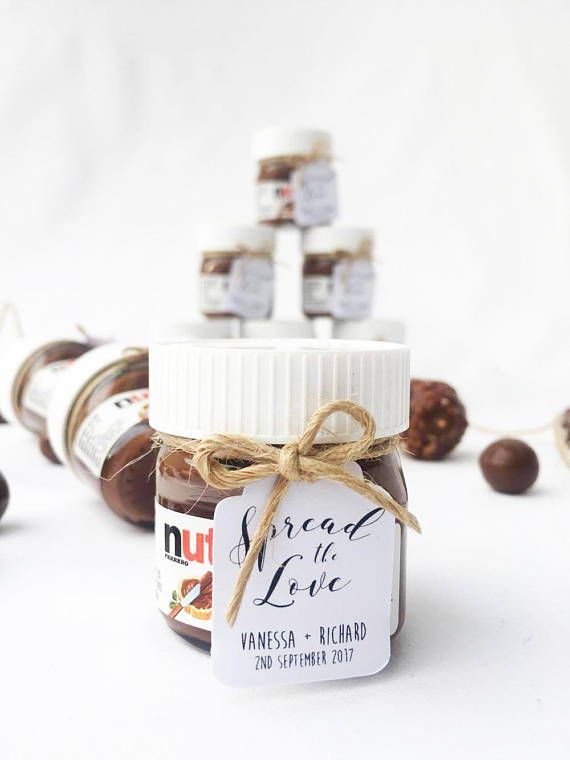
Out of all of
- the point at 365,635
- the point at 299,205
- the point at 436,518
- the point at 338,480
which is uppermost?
the point at 299,205

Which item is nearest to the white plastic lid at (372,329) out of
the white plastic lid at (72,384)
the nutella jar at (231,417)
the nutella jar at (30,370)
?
the nutella jar at (30,370)

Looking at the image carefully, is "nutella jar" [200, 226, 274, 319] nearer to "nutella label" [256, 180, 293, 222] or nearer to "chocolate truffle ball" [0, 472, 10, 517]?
"nutella label" [256, 180, 293, 222]

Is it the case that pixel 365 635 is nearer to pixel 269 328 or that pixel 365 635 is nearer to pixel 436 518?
pixel 436 518

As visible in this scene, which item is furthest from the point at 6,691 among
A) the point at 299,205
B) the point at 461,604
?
the point at 299,205

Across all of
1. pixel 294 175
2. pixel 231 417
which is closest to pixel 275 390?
pixel 231 417

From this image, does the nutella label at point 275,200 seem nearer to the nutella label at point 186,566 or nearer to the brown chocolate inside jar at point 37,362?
the brown chocolate inside jar at point 37,362

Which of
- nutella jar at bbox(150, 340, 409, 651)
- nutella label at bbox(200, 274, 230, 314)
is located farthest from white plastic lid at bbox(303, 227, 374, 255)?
nutella jar at bbox(150, 340, 409, 651)
